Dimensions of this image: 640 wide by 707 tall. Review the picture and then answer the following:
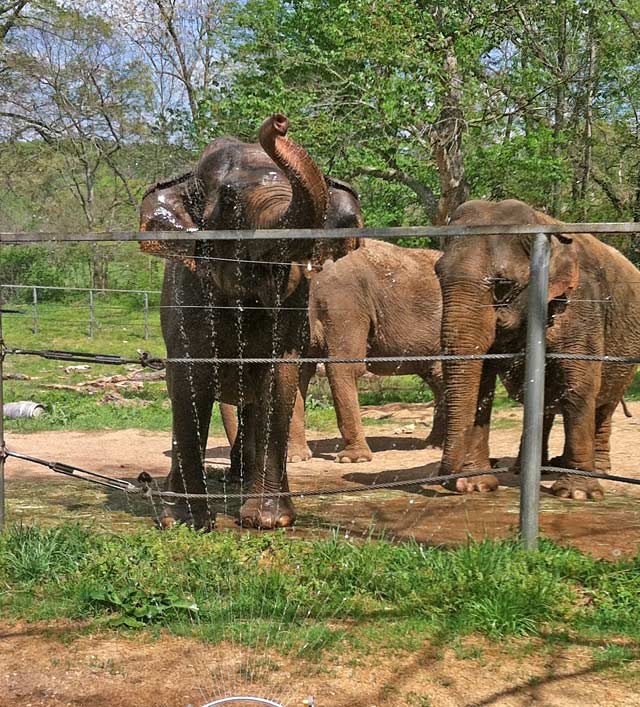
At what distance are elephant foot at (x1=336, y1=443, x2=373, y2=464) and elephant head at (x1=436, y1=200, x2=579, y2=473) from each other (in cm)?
262

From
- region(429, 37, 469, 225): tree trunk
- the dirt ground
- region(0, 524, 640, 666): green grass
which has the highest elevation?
region(429, 37, 469, 225): tree trunk

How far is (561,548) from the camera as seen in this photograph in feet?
A: 14.9

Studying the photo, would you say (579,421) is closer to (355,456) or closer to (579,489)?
(579,489)

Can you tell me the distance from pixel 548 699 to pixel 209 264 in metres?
3.16

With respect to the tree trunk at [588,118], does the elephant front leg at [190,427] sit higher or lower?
lower

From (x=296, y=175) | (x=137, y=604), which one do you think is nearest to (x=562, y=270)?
(x=296, y=175)

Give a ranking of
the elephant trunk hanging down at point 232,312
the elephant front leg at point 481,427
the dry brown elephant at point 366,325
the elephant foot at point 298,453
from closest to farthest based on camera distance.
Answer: the elephant trunk hanging down at point 232,312 → the elephant front leg at point 481,427 → the elephant foot at point 298,453 → the dry brown elephant at point 366,325

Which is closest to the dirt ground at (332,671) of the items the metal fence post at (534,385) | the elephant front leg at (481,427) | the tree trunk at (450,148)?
the metal fence post at (534,385)

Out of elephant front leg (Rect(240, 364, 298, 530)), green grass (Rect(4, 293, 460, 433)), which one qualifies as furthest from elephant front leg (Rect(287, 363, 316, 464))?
elephant front leg (Rect(240, 364, 298, 530))

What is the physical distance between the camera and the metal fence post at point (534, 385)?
14.2 feet

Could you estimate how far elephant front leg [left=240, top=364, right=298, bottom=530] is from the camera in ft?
18.2

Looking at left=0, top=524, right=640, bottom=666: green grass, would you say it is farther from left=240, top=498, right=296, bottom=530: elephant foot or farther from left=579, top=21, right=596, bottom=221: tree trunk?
Result: left=579, top=21, right=596, bottom=221: tree trunk

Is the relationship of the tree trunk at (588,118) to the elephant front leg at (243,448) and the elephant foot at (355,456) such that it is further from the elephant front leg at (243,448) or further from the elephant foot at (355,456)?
the elephant front leg at (243,448)

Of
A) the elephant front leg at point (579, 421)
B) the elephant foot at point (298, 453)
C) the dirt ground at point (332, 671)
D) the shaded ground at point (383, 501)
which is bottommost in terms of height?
the elephant foot at point (298, 453)
